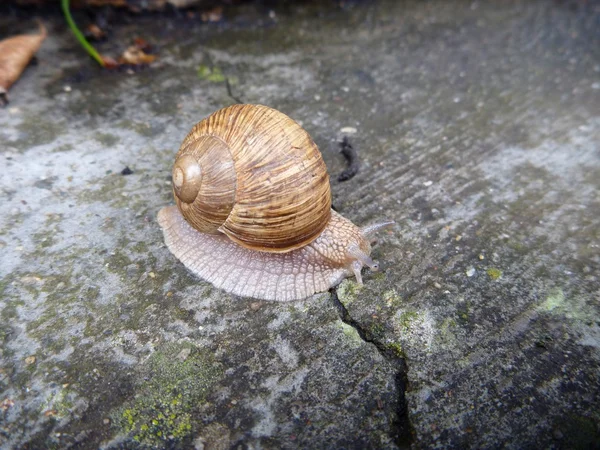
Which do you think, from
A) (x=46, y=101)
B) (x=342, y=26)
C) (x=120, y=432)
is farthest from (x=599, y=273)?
(x=46, y=101)

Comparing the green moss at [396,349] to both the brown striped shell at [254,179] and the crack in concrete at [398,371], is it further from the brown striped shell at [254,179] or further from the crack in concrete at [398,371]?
the brown striped shell at [254,179]

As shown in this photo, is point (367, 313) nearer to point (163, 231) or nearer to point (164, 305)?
point (164, 305)

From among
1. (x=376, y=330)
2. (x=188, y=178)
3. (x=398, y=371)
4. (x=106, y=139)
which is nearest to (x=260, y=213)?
(x=188, y=178)

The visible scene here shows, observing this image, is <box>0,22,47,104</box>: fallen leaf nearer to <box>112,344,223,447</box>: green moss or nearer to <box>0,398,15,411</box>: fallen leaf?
<box>0,398,15,411</box>: fallen leaf


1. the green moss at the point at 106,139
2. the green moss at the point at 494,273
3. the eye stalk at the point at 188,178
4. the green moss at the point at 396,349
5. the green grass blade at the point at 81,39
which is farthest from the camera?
the green grass blade at the point at 81,39

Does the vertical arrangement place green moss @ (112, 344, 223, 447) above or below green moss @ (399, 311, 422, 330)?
above

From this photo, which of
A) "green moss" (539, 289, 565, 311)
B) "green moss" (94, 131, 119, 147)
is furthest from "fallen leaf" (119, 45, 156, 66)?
"green moss" (539, 289, 565, 311)

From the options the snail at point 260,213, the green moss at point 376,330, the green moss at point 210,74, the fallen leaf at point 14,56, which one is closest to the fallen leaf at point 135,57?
the green moss at point 210,74
